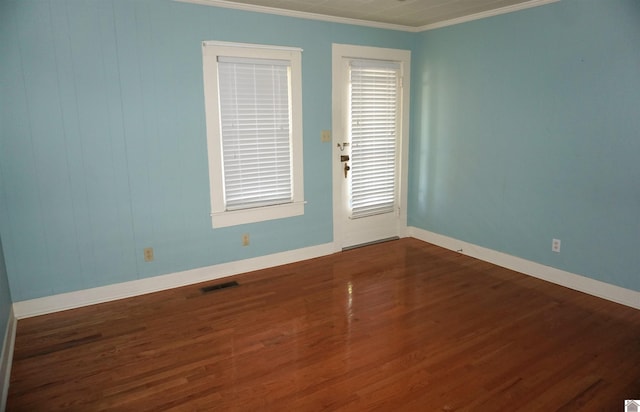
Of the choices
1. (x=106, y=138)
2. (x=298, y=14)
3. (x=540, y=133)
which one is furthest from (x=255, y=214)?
(x=540, y=133)

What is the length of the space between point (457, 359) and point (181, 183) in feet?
8.79

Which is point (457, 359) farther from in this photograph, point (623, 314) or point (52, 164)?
point (52, 164)

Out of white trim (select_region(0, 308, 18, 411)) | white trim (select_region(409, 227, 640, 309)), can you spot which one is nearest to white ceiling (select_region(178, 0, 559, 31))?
white trim (select_region(409, 227, 640, 309))

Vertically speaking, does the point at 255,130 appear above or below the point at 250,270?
above

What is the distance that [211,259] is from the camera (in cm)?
404

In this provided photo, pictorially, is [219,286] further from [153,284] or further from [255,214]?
[255,214]

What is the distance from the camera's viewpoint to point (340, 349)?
9.23 ft

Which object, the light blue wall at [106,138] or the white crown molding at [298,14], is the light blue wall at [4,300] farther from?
the white crown molding at [298,14]

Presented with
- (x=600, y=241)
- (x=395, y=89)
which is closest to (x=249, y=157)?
(x=395, y=89)

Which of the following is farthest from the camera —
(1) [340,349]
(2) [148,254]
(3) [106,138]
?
(2) [148,254]

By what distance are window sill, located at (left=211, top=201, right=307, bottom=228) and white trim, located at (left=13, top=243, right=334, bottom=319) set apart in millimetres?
401

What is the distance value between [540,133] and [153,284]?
3802mm

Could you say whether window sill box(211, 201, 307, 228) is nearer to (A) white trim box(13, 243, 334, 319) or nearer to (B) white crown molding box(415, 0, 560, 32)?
(A) white trim box(13, 243, 334, 319)

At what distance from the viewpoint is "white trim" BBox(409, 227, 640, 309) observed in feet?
11.3
